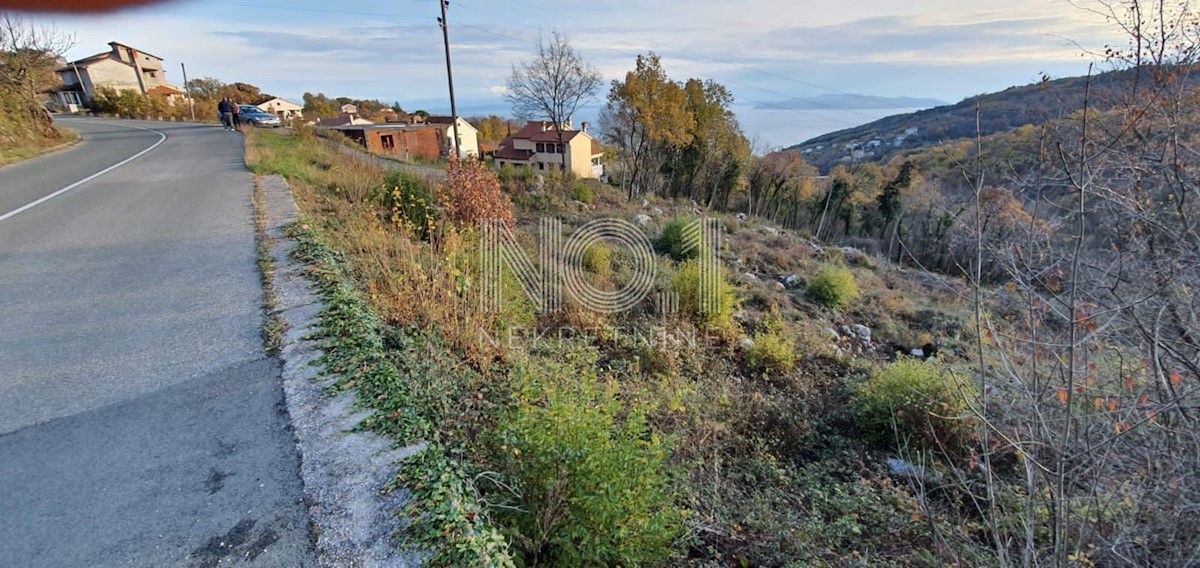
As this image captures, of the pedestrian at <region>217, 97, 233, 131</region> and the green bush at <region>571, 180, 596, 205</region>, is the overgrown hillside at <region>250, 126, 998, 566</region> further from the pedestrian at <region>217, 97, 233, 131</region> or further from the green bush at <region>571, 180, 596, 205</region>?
the pedestrian at <region>217, 97, 233, 131</region>

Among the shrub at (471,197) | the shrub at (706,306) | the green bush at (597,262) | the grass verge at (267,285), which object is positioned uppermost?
the shrub at (471,197)

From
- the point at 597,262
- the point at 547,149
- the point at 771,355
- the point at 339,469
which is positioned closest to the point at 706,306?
the point at 771,355

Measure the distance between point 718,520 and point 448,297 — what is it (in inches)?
104

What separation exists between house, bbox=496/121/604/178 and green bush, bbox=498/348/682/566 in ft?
112

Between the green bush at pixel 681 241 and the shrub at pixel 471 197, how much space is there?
16.0 feet

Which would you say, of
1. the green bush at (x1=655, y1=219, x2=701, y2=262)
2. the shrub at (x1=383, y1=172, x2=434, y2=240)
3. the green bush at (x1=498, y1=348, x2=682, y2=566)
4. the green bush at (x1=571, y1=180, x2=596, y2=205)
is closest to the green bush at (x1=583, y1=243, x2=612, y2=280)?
the green bush at (x1=655, y1=219, x2=701, y2=262)

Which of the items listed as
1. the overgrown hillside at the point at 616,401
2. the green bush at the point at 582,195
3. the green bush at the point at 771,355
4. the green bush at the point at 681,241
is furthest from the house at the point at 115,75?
the green bush at the point at 771,355

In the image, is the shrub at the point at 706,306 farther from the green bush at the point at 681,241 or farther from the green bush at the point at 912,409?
the green bush at the point at 681,241

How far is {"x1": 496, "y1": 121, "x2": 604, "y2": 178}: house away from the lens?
3622 centimetres

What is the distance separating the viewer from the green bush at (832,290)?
29.1 ft

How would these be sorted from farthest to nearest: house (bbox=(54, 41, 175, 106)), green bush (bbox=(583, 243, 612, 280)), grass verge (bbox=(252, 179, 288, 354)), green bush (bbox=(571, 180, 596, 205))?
house (bbox=(54, 41, 175, 106)), green bush (bbox=(571, 180, 596, 205)), green bush (bbox=(583, 243, 612, 280)), grass verge (bbox=(252, 179, 288, 354))

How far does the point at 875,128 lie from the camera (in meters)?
49.9

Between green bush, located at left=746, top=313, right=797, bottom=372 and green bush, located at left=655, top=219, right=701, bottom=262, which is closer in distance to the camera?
green bush, located at left=746, top=313, right=797, bottom=372

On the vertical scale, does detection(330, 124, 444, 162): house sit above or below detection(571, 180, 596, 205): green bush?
above
